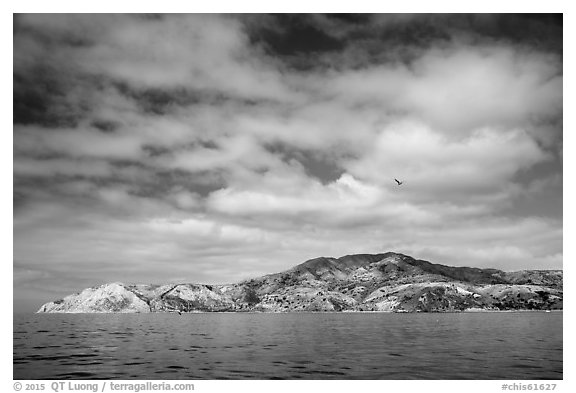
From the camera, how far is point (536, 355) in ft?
203

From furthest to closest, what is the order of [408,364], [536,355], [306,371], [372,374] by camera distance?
[536,355] < [408,364] < [306,371] < [372,374]

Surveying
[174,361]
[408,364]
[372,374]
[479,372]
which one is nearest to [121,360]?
[174,361]

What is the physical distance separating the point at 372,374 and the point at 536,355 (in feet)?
106
